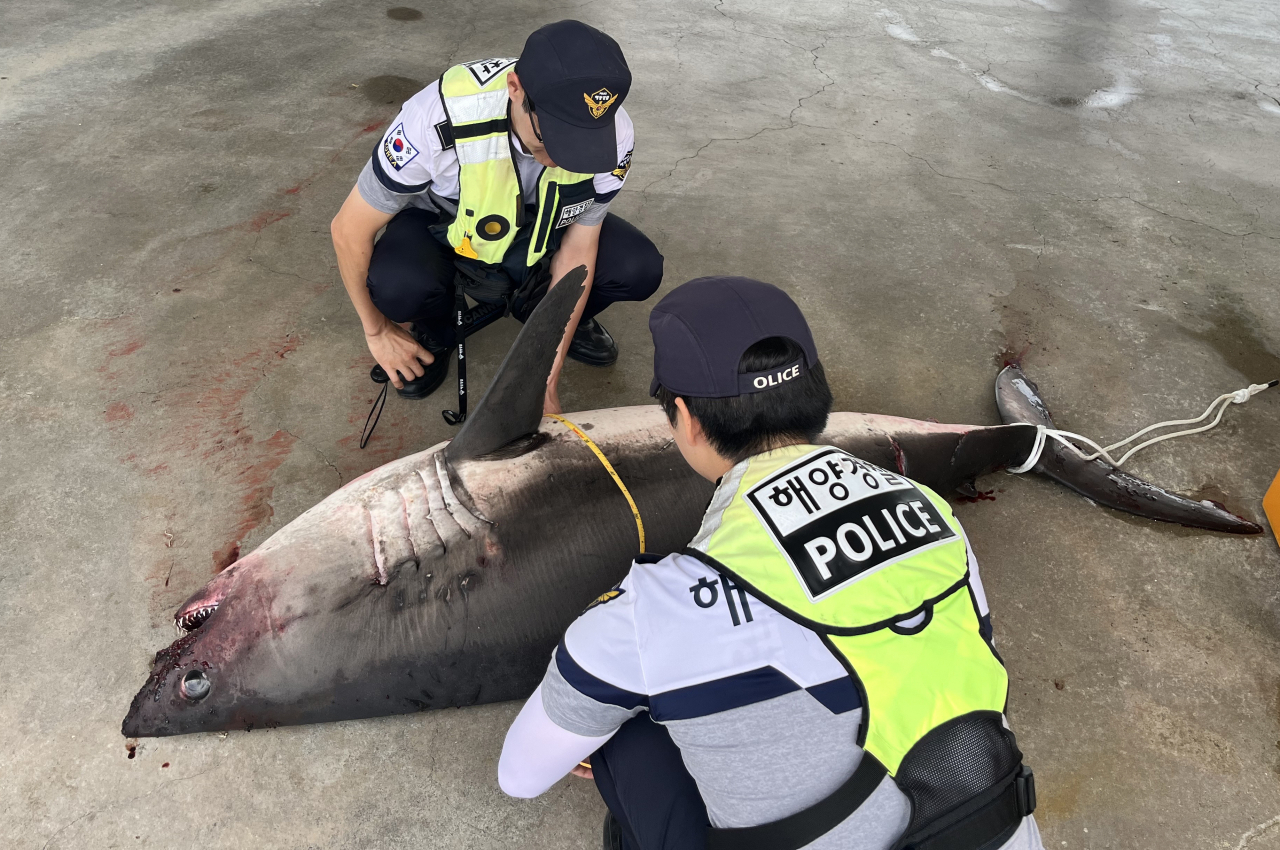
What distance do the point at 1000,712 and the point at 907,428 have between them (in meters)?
1.50

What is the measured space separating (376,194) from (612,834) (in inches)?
74.5

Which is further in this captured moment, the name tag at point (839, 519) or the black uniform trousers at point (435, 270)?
the black uniform trousers at point (435, 270)

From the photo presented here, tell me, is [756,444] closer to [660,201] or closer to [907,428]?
[907,428]

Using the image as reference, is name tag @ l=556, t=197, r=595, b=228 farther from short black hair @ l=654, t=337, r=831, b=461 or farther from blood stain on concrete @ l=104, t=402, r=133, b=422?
blood stain on concrete @ l=104, t=402, r=133, b=422

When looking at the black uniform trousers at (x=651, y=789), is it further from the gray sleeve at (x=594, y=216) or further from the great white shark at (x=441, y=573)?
the gray sleeve at (x=594, y=216)

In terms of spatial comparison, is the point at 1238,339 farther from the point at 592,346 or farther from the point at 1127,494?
the point at 592,346

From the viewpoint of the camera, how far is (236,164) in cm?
392

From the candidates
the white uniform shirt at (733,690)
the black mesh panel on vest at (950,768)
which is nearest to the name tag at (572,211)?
the white uniform shirt at (733,690)

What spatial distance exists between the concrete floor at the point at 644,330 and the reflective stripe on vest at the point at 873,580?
1.12m

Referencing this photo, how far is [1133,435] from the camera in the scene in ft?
9.70

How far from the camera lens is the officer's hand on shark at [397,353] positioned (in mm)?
2730

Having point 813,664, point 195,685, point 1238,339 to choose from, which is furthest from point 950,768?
point 1238,339

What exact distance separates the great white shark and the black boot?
0.79m

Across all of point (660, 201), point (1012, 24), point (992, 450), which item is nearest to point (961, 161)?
point (660, 201)
